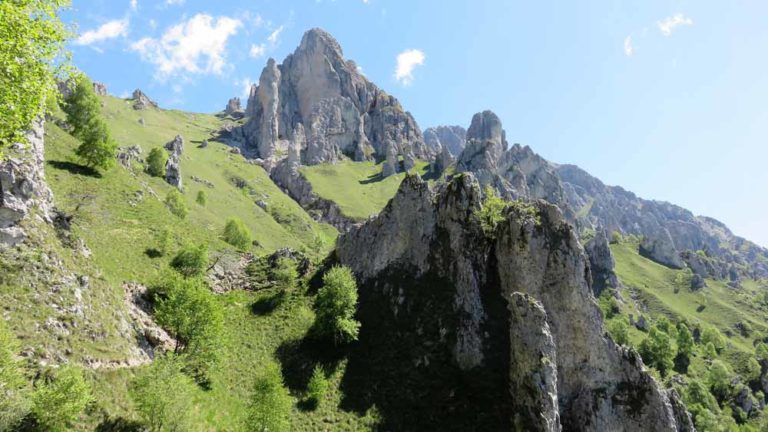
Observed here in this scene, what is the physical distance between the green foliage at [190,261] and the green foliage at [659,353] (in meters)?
126

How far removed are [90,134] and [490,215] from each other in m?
64.5

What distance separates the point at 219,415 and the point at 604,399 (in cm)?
3789

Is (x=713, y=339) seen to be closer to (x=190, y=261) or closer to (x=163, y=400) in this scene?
(x=190, y=261)

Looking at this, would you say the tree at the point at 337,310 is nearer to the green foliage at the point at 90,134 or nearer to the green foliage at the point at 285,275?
the green foliage at the point at 285,275

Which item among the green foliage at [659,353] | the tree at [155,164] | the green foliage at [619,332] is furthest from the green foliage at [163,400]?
the green foliage at [659,353]

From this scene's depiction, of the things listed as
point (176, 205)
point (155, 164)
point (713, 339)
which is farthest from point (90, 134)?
point (713, 339)

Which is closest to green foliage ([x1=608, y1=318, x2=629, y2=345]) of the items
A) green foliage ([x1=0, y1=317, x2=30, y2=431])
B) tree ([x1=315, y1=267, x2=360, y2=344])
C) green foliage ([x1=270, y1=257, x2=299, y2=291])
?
tree ([x1=315, y1=267, x2=360, y2=344])

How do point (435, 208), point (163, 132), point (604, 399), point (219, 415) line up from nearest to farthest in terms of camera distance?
point (219, 415) < point (604, 399) < point (435, 208) < point (163, 132)

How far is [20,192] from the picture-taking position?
36094 millimetres

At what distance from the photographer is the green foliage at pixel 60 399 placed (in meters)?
25.2

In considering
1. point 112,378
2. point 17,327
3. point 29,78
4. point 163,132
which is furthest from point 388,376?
point 163,132

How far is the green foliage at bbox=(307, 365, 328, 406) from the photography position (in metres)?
44.2

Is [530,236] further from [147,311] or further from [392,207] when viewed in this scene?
[147,311]

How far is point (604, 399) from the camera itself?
138ft
